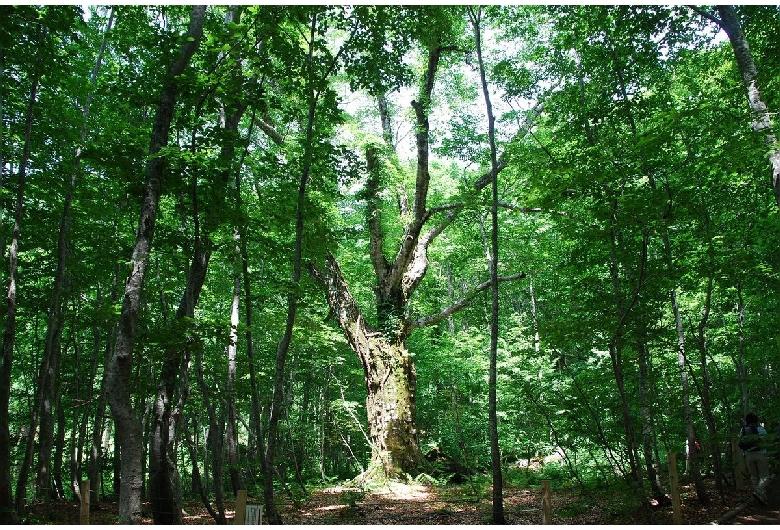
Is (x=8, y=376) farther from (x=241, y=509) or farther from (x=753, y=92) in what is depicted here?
(x=753, y=92)

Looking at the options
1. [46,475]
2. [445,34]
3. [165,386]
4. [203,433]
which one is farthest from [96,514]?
[203,433]

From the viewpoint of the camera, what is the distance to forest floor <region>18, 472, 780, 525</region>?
259 inches

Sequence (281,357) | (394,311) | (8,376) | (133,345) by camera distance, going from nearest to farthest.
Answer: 1. (133,345)
2. (281,357)
3. (8,376)
4. (394,311)

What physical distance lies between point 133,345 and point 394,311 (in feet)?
27.1

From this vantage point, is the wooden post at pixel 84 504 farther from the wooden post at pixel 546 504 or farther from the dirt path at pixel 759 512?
the dirt path at pixel 759 512

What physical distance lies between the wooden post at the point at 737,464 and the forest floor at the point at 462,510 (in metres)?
0.23

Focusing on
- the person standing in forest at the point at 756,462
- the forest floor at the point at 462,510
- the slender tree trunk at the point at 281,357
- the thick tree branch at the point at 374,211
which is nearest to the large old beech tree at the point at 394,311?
the thick tree branch at the point at 374,211

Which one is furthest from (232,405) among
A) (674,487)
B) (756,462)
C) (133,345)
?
(756,462)

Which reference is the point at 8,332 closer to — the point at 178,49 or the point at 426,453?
the point at 178,49

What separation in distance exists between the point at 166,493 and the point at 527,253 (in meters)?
12.4

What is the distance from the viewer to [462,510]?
8578 mm

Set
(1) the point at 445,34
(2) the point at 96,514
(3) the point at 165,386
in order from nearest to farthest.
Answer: (3) the point at 165,386 → (2) the point at 96,514 → (1) the point at 445,34

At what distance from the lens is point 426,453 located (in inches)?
523

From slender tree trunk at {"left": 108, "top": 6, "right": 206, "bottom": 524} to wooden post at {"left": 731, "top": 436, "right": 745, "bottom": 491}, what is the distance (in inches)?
355
